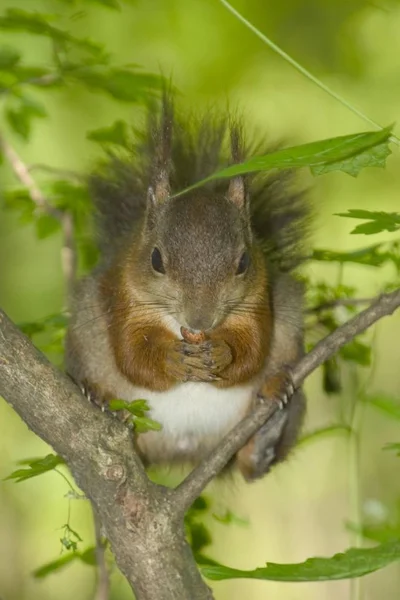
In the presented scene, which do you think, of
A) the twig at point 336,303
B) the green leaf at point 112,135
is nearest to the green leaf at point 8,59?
the green leaf at point 112,135

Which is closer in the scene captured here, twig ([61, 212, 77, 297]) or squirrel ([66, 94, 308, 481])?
squirrel ([66, 94, 308, 481])

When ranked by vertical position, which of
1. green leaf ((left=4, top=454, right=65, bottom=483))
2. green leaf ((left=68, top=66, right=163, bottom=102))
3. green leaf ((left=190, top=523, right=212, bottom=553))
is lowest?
green leaf ((left=4, top=454, right=65, bottom=483))

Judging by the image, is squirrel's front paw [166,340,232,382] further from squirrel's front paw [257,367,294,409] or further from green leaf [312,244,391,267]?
green leaf [312,244,391,267]

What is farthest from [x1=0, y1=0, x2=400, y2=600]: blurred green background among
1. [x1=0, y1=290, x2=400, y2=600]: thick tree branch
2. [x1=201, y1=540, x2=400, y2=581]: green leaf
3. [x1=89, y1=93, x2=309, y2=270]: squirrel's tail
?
[x1=201, y1=540, x2=400, y2=581]: green leaf

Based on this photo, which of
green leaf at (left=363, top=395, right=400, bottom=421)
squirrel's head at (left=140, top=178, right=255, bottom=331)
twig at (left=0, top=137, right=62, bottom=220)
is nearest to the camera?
green leaf at (left=363, top=395, right=400, bottom=421)

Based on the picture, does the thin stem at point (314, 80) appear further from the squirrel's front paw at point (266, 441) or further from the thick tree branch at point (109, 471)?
the squirrel's front paw at point (266, 441)

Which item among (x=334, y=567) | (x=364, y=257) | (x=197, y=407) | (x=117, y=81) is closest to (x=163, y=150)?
(x=117, y=81)

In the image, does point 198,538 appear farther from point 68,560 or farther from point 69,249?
point 69,249
